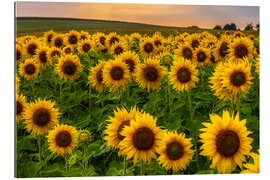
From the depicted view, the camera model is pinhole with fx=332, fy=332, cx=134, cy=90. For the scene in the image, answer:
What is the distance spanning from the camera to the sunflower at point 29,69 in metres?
3.26

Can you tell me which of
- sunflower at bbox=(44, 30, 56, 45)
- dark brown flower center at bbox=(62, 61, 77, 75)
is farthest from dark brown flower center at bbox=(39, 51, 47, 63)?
dark brown flower center at bbox=(62, 61, 77, 75)

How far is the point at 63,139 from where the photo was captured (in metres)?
2.57

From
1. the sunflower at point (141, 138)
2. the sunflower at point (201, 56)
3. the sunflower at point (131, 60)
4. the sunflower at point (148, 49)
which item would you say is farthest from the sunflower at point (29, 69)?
the sunflower at point (201, 56)

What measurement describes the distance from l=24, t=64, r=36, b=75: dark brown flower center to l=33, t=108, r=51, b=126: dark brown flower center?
67cm

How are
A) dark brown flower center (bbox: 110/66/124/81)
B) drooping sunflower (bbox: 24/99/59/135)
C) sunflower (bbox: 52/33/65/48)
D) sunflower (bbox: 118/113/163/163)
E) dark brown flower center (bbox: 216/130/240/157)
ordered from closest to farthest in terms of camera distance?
1. dark brown flower center (bbox: 216/130/240/157)
2. sunflower (bbox: 118/113/163/163)
3. drooping sunflower (bbox: 24/99/59/135)
4. dark brown flower center (bbox: 110/66/124/81)
5. sunflower (bbox: 52/33/65/48)

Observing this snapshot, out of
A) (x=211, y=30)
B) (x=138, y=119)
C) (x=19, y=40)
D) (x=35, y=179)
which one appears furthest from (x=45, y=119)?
(x=211, y=30)

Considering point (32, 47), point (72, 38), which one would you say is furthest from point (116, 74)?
point (32, 47)

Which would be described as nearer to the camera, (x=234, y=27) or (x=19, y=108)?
(x=19, y=108)

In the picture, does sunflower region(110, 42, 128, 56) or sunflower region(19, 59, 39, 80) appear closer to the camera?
sunflower region(19, 59, 39, 80)

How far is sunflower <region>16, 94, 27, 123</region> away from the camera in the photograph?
275 cm

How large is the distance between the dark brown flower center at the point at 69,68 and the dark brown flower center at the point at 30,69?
0.30 meters

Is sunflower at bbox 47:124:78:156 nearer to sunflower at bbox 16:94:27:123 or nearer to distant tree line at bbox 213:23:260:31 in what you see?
sunflower at bbox 16:94:27:123

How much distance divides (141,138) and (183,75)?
99 cm

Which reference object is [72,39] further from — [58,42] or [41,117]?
[41,117]
